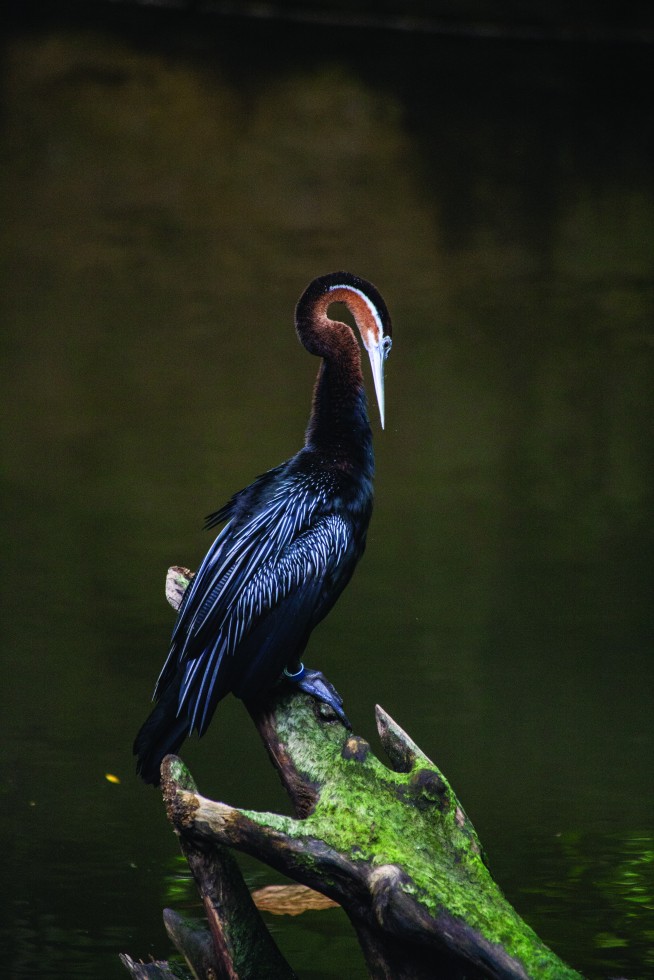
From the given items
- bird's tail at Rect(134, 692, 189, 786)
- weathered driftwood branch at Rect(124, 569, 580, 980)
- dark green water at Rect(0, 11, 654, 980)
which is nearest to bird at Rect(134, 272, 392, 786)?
bird's tail at Rect(134, 692, 189, 786)

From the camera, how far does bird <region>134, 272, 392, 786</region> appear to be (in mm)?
2480

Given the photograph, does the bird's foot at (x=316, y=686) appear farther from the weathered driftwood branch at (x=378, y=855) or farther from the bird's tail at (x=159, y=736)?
the bird's tail at (x=159, y=736)

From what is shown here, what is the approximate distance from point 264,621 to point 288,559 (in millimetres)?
124

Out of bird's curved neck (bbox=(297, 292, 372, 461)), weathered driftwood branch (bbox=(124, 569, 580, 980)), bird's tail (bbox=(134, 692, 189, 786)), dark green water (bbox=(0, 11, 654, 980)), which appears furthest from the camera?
dark green water (bbox=(0, 11, 654, 980))

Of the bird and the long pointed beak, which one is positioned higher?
the long pointed beak

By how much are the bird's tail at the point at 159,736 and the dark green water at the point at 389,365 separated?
1.47 metres

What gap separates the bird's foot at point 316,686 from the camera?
247cm

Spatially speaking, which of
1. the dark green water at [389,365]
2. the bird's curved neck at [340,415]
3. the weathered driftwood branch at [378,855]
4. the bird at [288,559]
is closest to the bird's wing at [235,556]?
the bird at [288,559]

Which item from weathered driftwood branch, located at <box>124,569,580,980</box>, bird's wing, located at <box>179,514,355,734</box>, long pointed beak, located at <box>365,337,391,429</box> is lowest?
weathered driftwood branch, located at <box>124,569,580,980</box>

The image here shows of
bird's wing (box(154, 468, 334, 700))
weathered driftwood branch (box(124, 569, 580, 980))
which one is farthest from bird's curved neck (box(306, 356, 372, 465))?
→ weathered driftwood branch (box(124, 569, 580, 980))

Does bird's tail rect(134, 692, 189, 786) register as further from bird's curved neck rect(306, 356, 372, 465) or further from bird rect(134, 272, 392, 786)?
bird's curved neck rect(306, 356, 372, 465)

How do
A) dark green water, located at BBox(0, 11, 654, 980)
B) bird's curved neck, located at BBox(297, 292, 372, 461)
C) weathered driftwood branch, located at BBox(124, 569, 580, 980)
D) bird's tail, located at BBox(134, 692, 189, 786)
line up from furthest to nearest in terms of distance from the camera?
dark green water, located at BBox(0, 11, 654, 980)
bird's curved neck, located at BBox(297, 292, 372, 461)
bird's tail, located at BBox(134, 692, 189, 786)
weathered driftwood branch, located at BBox(124, 569, 580, 980)

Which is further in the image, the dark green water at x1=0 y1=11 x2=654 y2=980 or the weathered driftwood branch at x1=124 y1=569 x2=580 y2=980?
the dark green water at x1=0 y1=11 x2=654 y2=980

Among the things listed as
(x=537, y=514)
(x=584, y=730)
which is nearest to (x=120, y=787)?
(x=584, y=730)
